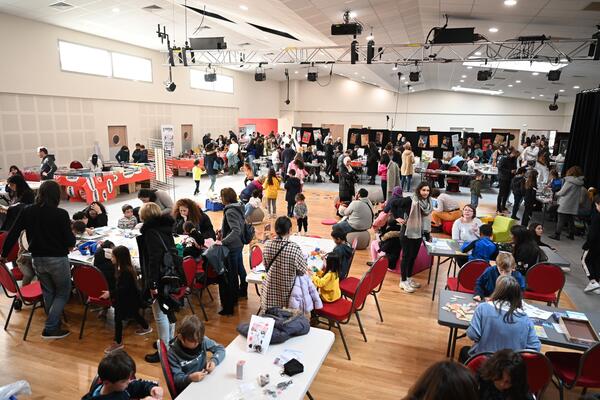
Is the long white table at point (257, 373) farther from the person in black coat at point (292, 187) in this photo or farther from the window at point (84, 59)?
the window at point (84, 59)

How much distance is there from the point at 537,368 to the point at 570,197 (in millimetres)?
6363

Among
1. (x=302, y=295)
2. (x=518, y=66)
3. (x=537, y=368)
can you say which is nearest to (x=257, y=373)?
(x=302, y=295)

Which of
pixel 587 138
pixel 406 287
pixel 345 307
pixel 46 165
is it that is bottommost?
pixel 406 287

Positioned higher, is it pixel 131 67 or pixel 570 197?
pixel 131 67

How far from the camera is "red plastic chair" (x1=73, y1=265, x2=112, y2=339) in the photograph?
3.99m

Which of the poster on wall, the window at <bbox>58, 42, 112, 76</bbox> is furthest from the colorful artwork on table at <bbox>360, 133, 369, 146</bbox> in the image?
the window at <bbox>58, 42, 112, 76</bbox>

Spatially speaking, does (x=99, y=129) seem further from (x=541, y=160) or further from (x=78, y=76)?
(x=541, y=160)

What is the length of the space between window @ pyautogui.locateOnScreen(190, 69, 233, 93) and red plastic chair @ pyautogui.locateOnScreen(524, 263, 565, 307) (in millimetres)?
15858

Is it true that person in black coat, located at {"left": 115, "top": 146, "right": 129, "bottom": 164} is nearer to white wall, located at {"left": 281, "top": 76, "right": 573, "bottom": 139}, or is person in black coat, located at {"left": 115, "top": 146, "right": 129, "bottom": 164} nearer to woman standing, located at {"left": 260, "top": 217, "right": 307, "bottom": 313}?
woman standing, located at {"left": 260, "top": 217, "right": 307, "bottom": 313}

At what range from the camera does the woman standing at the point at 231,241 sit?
15.1 ft

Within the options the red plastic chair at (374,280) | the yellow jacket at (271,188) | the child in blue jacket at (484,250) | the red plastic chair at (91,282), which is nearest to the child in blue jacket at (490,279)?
the child in blue jacket at (484,250)

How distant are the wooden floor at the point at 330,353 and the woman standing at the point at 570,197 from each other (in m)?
3.24

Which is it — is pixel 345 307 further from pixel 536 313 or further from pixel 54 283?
pixel 54 283

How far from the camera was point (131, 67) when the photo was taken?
13.8 metres
